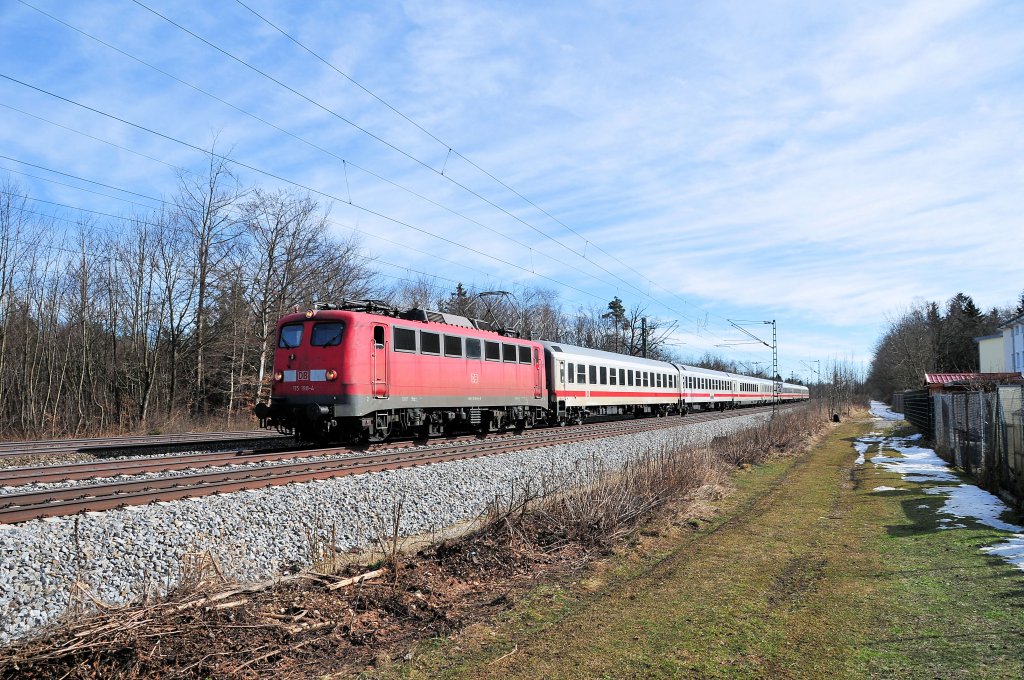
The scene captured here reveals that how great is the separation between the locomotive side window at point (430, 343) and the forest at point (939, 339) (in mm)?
60500

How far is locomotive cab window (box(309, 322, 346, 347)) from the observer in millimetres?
15055

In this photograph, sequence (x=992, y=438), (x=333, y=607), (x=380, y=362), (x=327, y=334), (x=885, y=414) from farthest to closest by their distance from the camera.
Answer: (x=885, y=414) < (x=380, y=362) < (x=327, y=334) < (x=992, y=438) < (x=333, y=607)

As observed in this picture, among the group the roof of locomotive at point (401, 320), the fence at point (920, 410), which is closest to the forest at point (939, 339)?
the fence at point (920, 410)

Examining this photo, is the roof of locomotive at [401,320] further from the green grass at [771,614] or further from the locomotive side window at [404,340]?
the green grass at [771,614]

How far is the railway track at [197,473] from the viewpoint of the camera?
8.10 m

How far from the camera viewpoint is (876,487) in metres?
12.6

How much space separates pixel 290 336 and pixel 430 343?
11.0 ft

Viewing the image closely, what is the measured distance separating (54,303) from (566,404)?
22.5m

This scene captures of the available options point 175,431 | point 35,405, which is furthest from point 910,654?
point 35,405

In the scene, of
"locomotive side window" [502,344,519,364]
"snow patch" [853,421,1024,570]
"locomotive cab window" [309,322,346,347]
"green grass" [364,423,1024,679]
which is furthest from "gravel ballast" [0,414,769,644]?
"locomotive side window" [502,344,519,364]

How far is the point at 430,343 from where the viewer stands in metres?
17.5

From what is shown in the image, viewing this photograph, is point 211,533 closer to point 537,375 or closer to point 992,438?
point 992,438

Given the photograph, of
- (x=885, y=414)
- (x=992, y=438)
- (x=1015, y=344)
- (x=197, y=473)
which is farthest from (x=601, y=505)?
(x=885, y=414)

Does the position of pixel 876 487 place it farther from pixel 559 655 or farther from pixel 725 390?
pixel 725 390
